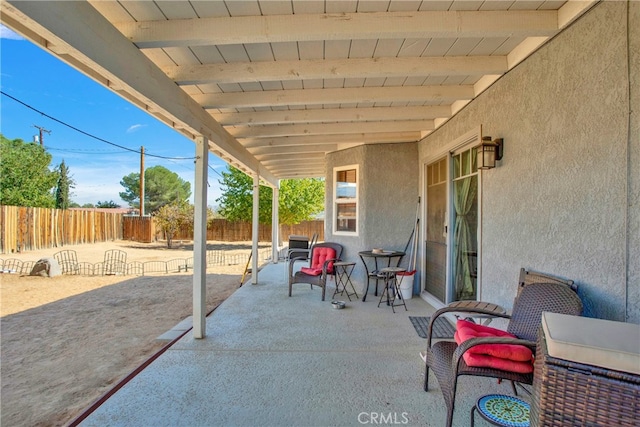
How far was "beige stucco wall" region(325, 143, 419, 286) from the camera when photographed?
5.62 m

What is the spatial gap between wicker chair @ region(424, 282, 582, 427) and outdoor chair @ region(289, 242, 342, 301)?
3.08m

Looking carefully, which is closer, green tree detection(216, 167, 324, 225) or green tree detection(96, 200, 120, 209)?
green tree detection(216, 167, 324, 225)

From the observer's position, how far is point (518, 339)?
1903mm

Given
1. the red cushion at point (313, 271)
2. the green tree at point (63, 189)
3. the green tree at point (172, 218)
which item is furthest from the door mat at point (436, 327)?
the green tree at point (63, 189)

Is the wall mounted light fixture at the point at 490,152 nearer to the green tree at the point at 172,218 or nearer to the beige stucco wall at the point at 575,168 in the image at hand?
the beige stucco wall at the point at 575,168

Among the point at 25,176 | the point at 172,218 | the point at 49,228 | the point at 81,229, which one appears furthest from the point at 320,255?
the point at 25,176

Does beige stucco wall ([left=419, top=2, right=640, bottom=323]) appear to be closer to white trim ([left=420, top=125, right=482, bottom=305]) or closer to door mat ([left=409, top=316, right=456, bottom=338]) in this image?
white trim ([left=420, top=125, right=482, bottom=305])

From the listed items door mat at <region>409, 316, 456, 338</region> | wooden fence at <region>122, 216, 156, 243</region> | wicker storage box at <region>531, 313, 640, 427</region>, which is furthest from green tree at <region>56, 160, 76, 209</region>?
wicker storage box at <region>531, 313, 640, 427</region>

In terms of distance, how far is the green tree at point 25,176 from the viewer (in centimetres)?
1588

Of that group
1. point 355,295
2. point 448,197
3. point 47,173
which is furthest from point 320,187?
point 47,173

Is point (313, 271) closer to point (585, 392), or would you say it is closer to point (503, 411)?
point (503, 411)

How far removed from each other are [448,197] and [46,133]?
76.5 ft

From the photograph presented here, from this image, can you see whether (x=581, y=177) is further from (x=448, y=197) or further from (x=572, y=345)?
(x=448, y=197)

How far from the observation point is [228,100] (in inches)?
140
